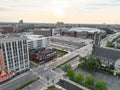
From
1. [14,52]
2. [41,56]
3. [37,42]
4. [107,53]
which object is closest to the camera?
[14,52]

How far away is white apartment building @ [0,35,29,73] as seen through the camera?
46.2m

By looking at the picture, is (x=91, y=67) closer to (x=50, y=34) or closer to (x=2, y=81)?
(x=2, y=81)

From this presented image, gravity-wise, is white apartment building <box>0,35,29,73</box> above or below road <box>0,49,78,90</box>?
above

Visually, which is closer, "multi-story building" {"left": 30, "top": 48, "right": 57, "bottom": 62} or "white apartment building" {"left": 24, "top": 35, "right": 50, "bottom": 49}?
"multi-story building" {"left": 30, "top": 48, "right": 57, "bottom": 62}

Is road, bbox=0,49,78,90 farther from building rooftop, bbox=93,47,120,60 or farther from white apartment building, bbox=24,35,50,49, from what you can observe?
building rooftop, bbox=93,47,120,60

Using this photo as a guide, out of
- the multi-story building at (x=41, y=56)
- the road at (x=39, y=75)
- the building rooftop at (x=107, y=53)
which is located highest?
the building rooftop at (x=107, y=53)

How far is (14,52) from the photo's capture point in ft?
163

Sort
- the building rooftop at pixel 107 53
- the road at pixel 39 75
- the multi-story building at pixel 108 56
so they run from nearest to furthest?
the road at pixel 39 75 < the multi-story building at pixel 108 56 < the building rooftop at pixel 107 53

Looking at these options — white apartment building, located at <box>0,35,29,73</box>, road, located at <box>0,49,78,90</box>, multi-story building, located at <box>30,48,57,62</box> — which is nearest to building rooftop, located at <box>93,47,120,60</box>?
road, located at <box>0,49,78,90</box>

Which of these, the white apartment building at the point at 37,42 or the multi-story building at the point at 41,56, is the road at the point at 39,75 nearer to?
the multi-story building at the point at 41,56

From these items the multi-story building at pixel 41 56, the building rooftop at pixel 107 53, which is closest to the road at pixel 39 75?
the multi-story building at pixel 41 56

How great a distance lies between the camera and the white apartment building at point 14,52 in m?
46.2

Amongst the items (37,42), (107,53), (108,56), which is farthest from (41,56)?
(108,56)

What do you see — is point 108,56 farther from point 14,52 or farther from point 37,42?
point 37,42
